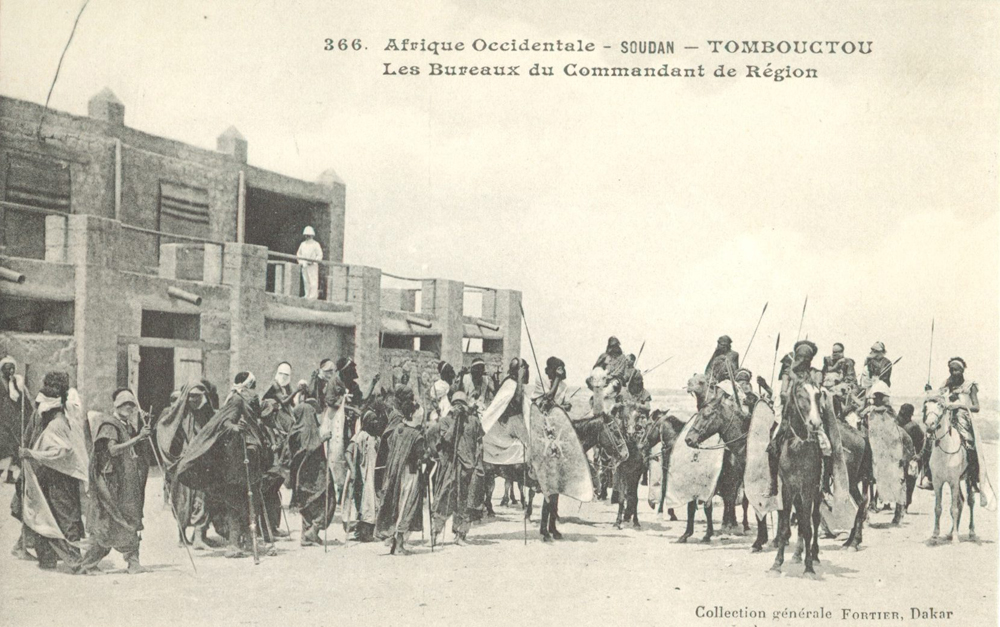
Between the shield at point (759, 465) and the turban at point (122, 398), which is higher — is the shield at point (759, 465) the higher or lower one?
the lower one

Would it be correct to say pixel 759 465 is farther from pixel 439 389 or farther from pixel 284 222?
pixel 284 222

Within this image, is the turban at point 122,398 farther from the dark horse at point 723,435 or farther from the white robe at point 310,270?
the white robe at point 310,270

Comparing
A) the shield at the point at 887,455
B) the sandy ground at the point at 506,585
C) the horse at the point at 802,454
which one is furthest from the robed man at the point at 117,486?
the shield at the point at 887,455

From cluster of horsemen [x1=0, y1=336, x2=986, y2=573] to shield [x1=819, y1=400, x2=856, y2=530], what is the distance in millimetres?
20

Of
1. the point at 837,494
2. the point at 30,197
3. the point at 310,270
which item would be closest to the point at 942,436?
the point at 837,494

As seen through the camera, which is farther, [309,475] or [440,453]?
[440,453]

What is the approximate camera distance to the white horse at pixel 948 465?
10.6m

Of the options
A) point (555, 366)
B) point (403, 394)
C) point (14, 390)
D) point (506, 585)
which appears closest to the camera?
point (506, 585)

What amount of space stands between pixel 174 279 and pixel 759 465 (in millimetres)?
8379

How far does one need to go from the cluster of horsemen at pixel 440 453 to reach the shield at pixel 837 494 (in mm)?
20

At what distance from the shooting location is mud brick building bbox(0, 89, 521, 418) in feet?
40.8

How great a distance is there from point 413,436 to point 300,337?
668 cm

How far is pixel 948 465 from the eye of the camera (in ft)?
34.9

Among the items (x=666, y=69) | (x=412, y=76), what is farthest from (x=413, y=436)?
(x=666, y=69)
